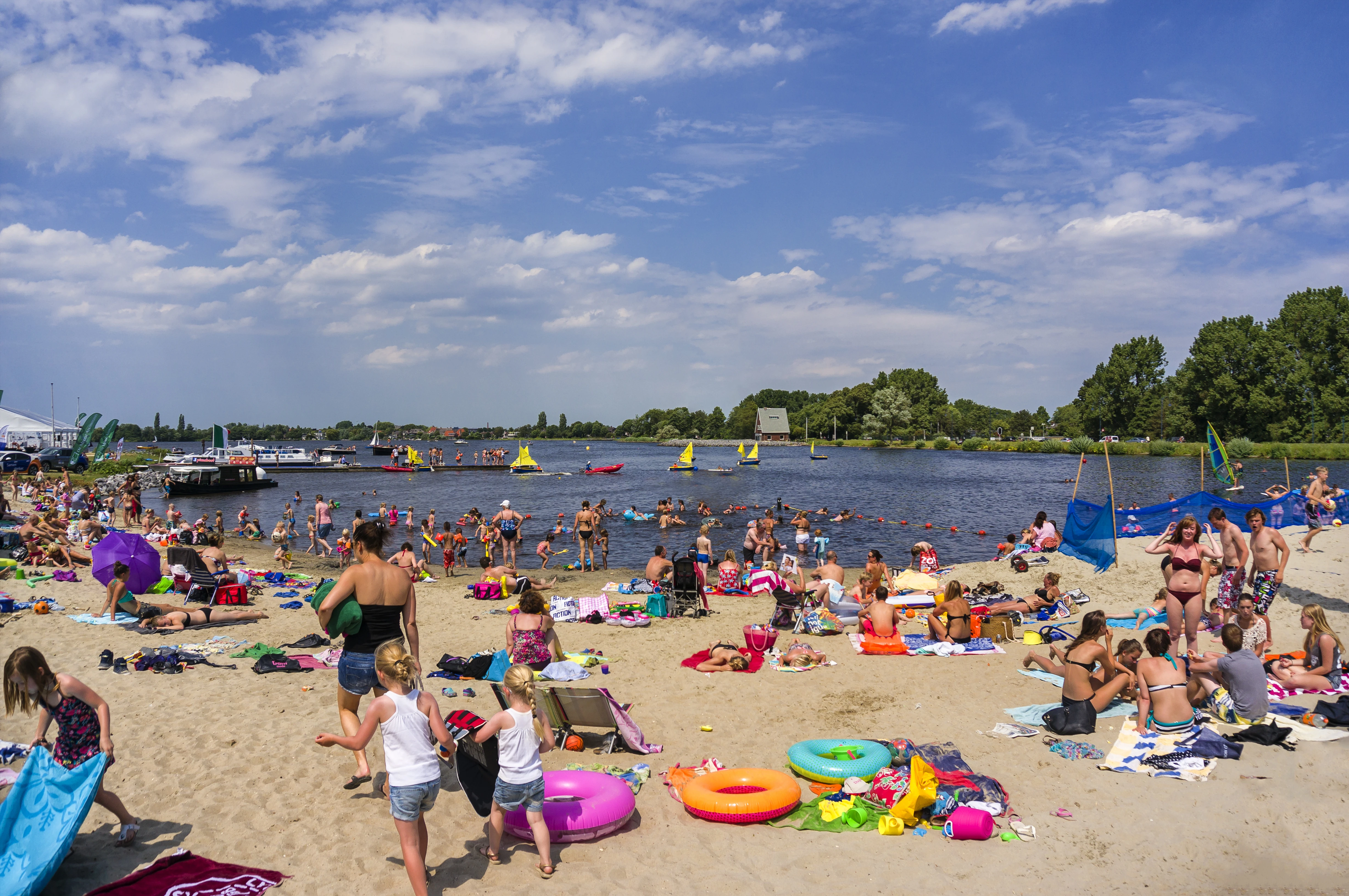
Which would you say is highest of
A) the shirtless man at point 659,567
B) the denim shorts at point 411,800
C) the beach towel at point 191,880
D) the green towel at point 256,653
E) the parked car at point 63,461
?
the parked car at point 63,461

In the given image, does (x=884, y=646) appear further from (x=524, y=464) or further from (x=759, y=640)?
(x=524, y=464)

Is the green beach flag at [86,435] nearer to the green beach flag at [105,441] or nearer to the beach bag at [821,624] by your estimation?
the green beach flag at [105,441]

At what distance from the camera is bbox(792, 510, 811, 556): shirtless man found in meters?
19.8

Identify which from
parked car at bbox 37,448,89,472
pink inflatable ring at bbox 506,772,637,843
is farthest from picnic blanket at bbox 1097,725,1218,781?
parked car at bbox 37,448,89,472

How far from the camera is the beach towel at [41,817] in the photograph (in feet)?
13.4

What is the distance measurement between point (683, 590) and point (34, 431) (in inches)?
2142

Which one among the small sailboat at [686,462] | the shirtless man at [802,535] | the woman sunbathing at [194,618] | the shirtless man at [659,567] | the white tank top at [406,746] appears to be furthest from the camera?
the small sailboat at [686,462]

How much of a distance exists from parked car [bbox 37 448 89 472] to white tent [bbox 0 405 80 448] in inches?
180

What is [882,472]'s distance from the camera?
59312 millimetres

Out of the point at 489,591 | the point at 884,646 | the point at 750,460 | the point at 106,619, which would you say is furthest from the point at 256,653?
the point at 750,460

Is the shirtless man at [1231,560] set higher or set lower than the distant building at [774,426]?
lower

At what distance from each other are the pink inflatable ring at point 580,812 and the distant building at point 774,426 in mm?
121917

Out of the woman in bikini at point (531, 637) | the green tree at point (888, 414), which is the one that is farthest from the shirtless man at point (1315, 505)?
the green tree at point (888, 414)

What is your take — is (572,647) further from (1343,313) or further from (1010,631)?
(1343,313)
